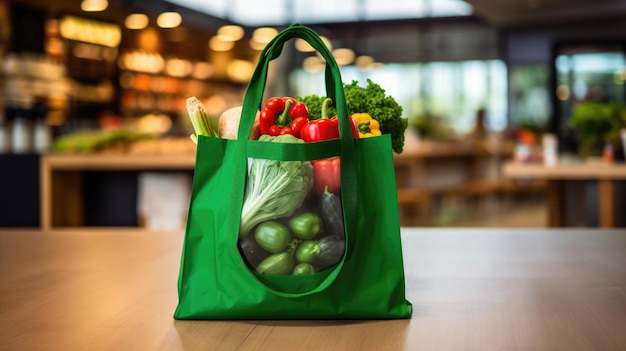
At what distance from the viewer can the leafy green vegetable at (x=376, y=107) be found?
95 cm

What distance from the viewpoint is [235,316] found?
826 millimetres

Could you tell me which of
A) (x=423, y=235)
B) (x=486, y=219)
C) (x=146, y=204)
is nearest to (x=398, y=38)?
(x=486, y=219)

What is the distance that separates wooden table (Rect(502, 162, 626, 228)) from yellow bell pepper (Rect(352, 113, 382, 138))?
352 centimetres

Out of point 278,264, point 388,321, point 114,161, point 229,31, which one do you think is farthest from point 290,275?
point 229,31

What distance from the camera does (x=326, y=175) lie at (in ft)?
2.61

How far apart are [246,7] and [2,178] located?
968cm

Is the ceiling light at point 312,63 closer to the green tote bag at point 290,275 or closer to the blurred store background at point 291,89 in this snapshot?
the blurred store background at point 291,89

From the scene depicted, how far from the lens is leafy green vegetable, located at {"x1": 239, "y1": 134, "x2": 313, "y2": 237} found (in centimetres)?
78

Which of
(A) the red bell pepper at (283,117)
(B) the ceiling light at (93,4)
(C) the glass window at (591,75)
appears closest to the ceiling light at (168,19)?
(B) the ceiling light at (93,4)

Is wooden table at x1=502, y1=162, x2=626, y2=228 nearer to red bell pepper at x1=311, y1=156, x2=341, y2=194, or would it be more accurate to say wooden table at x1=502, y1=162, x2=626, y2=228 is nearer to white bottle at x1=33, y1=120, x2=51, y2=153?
white bottle at x1=33, y1=120, x2=51, y2=153

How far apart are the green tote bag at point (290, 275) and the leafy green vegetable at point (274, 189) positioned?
1cm

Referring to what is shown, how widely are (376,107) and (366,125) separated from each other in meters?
0.04

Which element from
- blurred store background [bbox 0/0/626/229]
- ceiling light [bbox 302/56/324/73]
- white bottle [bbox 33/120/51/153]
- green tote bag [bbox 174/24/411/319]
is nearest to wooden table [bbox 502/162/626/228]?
blurred store background [bbox 0/0/626/229]

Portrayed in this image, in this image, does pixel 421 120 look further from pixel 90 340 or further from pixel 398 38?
pixel 90 340
